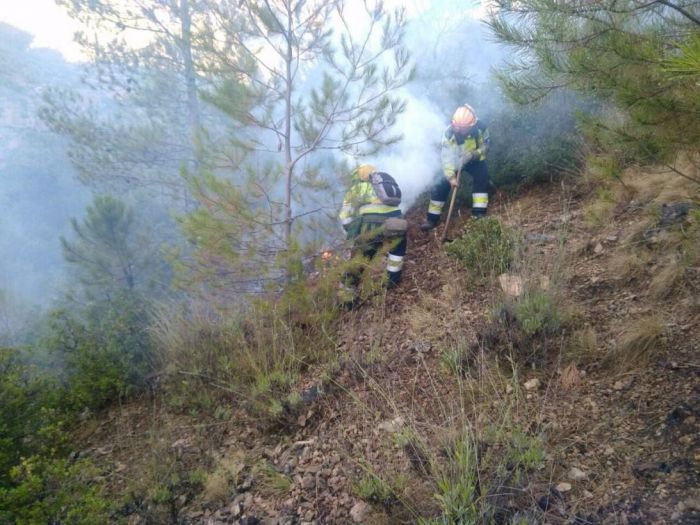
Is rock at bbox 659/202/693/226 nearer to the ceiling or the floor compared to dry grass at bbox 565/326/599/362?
nearer to the ceiling

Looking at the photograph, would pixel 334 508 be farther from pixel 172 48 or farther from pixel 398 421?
pixel 172 48

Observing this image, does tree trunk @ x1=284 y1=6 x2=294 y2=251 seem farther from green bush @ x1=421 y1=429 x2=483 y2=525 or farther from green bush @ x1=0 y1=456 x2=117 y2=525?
green bush @ x1=421 y1=429 x2=483 y2=525

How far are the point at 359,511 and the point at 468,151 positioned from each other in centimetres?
444

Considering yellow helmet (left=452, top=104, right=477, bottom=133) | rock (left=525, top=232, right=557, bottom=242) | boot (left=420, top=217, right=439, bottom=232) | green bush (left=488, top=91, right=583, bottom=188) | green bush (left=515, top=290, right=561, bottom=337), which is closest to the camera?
green bush (left=515, top=290, right=561, bottom=337)

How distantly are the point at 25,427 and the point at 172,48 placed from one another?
843cm

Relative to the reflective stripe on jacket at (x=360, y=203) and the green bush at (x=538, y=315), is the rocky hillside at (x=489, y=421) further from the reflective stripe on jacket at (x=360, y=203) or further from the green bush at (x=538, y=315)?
the reflective stripe on jacket at (x=360, y=203)

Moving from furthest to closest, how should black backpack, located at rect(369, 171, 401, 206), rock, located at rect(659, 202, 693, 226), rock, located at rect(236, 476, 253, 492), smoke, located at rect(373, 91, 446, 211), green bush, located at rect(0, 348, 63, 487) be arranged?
smoke, located at rect(373, 91, 446, 211) < black backpack, located at rect(369, 171, 401, 206) < rock, located at rect(659, 202, 693, 226) < rock, located at rect(236, 476, 253, 492) < green bush, located at rect(0, 348, 63, 487)

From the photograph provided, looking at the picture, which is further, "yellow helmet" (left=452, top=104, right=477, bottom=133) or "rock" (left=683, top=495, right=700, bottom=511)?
"yellow helmet" (left=452, top=104, right=477, bottom=133)

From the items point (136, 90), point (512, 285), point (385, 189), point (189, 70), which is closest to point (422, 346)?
point (512, 285)

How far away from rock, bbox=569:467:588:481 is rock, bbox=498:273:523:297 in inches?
50.2

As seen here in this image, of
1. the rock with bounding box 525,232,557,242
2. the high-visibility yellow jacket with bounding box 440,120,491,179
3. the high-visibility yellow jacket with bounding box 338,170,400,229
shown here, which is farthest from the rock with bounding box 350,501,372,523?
the high-visibility yellow jacket with bounding box 440,120,491,179

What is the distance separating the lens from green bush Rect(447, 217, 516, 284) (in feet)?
12.5

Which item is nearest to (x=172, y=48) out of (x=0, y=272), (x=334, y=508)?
(x=334, y=508)

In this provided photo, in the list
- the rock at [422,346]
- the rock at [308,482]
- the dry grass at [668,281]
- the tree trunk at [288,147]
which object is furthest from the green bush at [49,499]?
the dry grass at [668,281]
